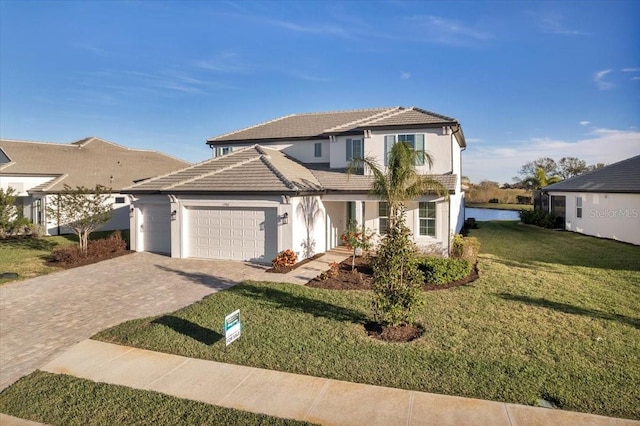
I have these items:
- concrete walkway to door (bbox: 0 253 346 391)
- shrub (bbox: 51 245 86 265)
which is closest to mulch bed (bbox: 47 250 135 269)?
shrub (bbox: 51 245 86 265)

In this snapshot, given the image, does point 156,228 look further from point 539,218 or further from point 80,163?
point 539,218

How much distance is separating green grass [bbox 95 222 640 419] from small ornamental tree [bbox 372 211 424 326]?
65 centimetres

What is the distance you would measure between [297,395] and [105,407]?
275cm

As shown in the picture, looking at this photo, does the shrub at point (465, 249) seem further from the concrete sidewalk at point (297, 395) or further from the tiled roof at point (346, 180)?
the concrete sidewalk at point (297, 395)

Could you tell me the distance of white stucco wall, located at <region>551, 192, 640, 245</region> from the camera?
64.6ft

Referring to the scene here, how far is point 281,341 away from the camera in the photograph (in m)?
7.40

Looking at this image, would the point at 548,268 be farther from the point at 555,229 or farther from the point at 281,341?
the point at 555,229

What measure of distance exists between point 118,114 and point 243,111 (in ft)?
37.4

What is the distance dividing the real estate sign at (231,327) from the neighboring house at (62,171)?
19.5m

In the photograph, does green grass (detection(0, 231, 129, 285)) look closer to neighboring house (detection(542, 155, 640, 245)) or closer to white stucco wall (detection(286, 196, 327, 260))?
white stucco wall (detection(286, 196, 327, 260))

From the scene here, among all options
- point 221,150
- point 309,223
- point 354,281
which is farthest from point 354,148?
point 221,150

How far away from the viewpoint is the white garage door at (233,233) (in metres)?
15.9

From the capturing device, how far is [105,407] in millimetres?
5309

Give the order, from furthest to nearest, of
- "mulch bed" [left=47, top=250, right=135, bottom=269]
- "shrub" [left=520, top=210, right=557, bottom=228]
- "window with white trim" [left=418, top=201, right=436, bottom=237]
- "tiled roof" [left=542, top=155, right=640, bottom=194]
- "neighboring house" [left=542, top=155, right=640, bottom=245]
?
"shrub" [left=520, top=210, right=557, bottom=228], "tiled roof" [left=542, top=155, right=640, bottom=194], "neighboring house" [left=542, top=155, right=640, bottom=245], "window with white trim" [left=418, top=201, right=436, bottom=237], "mulch bed" [left=47, top=250, right=135, bottom=269]
